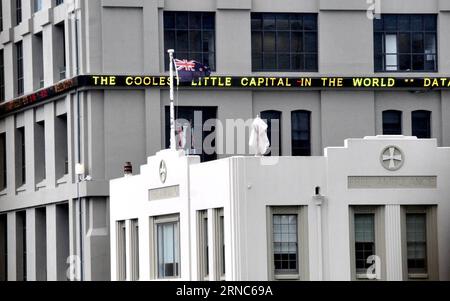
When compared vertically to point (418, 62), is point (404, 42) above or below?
above

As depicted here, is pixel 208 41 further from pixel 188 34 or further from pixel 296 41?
pixel 296 41

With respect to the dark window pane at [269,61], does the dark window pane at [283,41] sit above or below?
above

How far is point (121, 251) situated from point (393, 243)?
16084 millimetres

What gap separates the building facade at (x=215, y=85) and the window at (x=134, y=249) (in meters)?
6.93

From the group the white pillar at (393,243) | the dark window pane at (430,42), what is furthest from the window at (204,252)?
the dark window pane at (430,42)

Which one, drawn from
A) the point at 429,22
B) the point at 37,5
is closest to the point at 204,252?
the point at 429,22

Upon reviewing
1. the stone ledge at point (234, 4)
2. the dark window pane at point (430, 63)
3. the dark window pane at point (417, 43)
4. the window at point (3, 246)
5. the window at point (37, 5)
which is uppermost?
the window at point (37, 5)

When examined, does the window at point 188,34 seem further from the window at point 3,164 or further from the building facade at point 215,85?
the window at point 3,164

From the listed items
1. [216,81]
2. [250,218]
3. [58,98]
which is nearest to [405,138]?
[250,218]

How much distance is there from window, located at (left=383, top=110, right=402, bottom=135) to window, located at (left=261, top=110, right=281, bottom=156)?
5035 mm

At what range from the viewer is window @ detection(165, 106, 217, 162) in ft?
287

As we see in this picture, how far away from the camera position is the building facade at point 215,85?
288 feet

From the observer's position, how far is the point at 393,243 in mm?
69438
